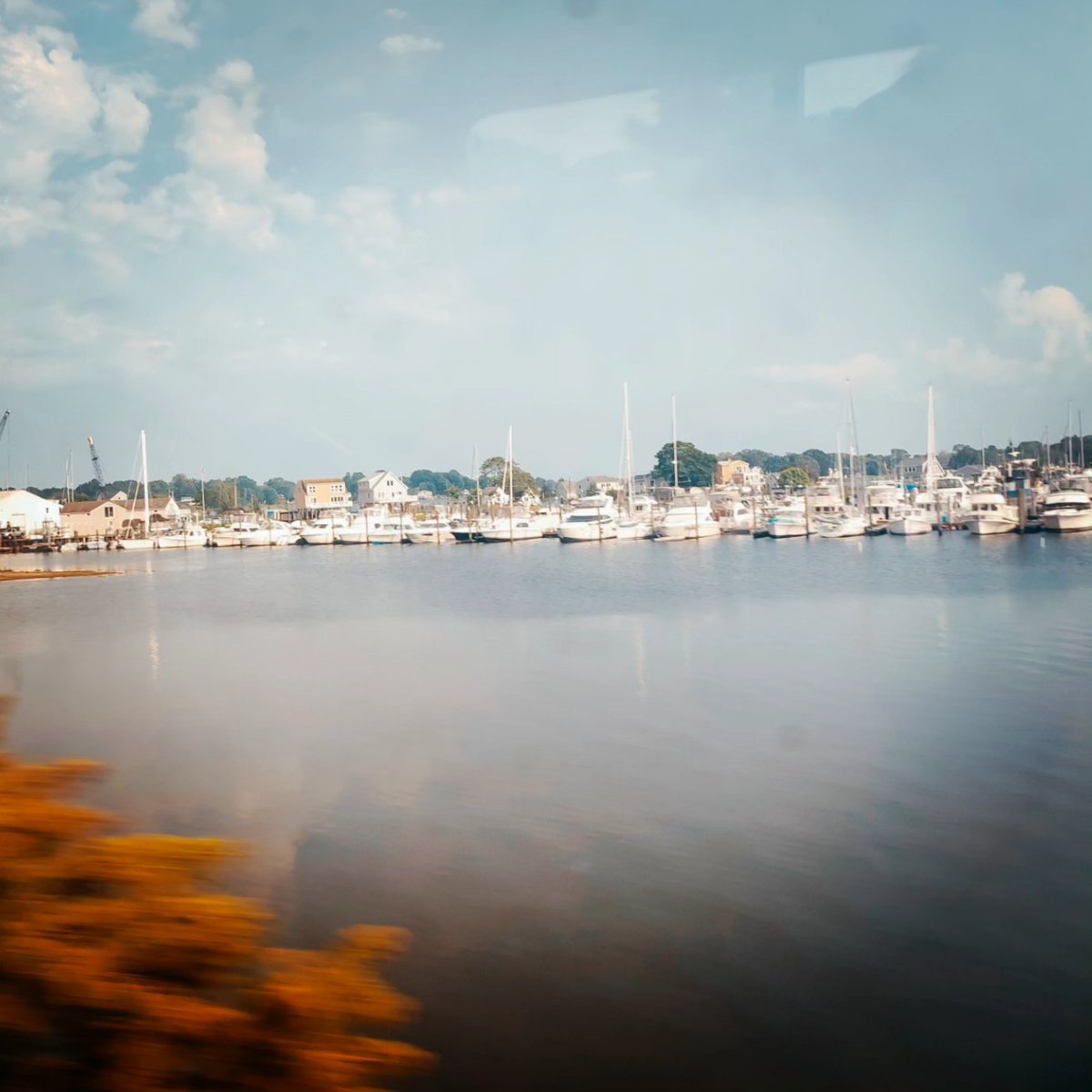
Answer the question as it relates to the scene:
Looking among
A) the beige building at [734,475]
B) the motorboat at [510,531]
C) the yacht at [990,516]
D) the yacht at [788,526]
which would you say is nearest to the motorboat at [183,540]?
the motorboat at [510,531]

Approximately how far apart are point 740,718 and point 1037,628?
8.01 metres

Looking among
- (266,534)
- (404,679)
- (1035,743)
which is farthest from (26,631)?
(266,534)

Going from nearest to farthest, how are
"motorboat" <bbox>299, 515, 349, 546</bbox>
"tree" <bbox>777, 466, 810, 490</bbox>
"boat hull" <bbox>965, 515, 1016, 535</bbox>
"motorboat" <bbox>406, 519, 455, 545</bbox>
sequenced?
"boat hull" <bbox>965, 515, 1016, 535</bbox>
"motorboat" <bbox>406, 519, 455, 545</bbox>
"motorboat" <bbox>299, 515, 349, 546</bbox>
"tree" <bbox>777, 466, 810, 490</bbox>

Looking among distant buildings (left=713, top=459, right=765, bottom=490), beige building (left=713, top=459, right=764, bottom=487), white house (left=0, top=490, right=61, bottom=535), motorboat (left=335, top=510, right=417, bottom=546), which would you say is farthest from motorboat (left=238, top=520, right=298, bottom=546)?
beige building (left=713, top=459, right=764, bottom=487)

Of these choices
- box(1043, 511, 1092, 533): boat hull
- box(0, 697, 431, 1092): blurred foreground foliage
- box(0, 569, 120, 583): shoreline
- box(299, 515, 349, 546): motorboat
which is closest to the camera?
box(0, 697, 431, 1092): blurred foreground foliage

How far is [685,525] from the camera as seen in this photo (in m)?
43.4

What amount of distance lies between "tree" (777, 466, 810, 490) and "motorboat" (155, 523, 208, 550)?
149ft

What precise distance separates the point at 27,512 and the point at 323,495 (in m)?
20.4

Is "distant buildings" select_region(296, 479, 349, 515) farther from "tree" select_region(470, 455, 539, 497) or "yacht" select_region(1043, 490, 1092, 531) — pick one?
"yacht" select_region(1043, 490, 1092, 531)

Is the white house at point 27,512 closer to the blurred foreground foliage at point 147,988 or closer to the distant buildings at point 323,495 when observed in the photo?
the distant buildings at point 323,495

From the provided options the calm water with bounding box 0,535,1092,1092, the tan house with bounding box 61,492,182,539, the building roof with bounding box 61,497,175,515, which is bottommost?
the calm water with bounding box 0,535,1092,1092

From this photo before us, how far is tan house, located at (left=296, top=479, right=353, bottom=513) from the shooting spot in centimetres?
6556

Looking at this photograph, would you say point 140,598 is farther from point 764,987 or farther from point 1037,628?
point 764,987

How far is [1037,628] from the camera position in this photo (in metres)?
14.2
